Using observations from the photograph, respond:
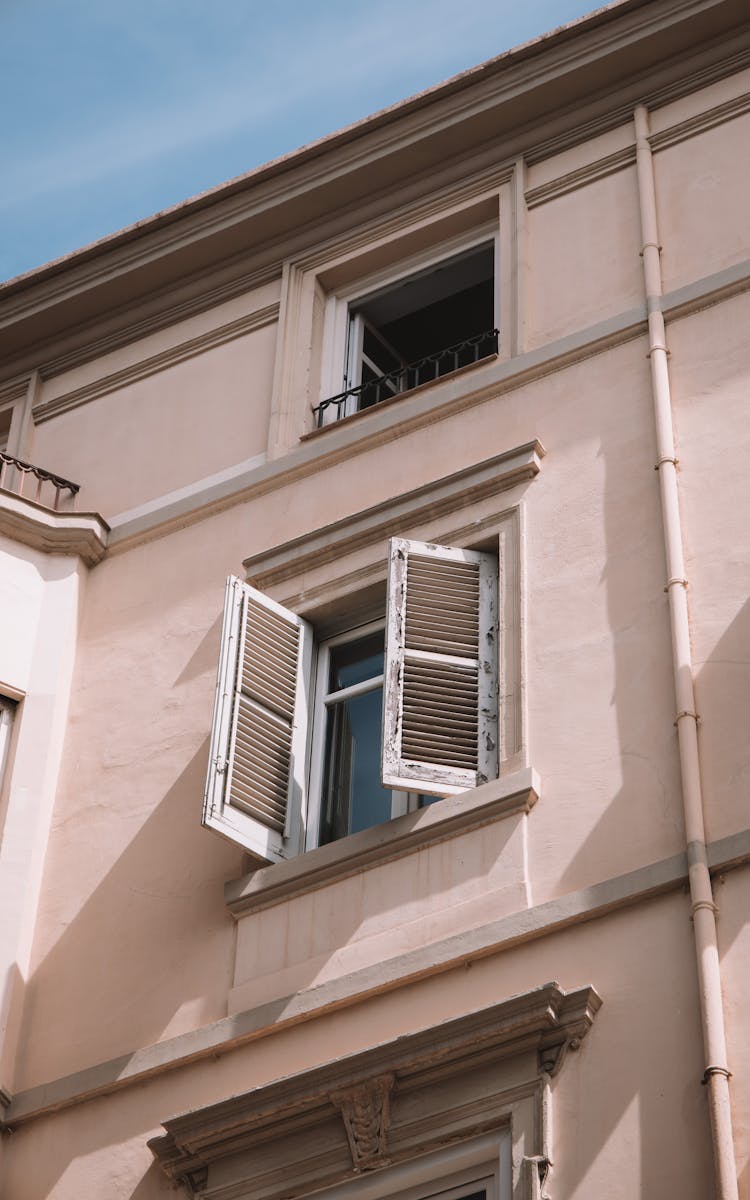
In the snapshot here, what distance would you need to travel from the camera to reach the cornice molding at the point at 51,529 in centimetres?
1318

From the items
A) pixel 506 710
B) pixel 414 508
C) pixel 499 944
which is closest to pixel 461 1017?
pixel 499 944

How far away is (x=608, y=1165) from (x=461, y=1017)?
107cm

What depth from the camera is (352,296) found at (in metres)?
14.5

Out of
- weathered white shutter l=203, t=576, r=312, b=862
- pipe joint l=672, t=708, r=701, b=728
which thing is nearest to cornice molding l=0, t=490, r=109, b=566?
weathered white shutter l=203, t=576, r=312, b=862

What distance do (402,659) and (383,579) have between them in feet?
3.14

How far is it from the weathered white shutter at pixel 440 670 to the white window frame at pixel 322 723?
0.25m

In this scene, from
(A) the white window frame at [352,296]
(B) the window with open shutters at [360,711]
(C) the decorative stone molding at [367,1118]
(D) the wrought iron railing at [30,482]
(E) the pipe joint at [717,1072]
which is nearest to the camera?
(E) the pipe joint at [717,1072]

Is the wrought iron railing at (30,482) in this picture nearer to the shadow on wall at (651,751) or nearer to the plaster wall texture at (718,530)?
the shadow on wall at (651,751)

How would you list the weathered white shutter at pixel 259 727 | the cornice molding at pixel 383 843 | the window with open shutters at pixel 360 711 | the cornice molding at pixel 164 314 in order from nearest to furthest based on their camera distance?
the cornice molding at pixel 383 843 < the window with open shutters at pixel 360 711 < the weathered white shutter at pixel 259 727 < the cornice molding at pixel 164 314

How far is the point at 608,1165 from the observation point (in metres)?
8.62

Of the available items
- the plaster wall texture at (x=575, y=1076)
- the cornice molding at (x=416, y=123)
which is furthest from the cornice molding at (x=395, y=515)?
the plaster wall texture at (x=575, y=1076)

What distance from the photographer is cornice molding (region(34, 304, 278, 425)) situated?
47.4 feet

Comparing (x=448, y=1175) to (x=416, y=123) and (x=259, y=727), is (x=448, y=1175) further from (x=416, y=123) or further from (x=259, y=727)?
(x=416, y=123)

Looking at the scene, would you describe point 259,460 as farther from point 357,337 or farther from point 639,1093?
point 639,1093
